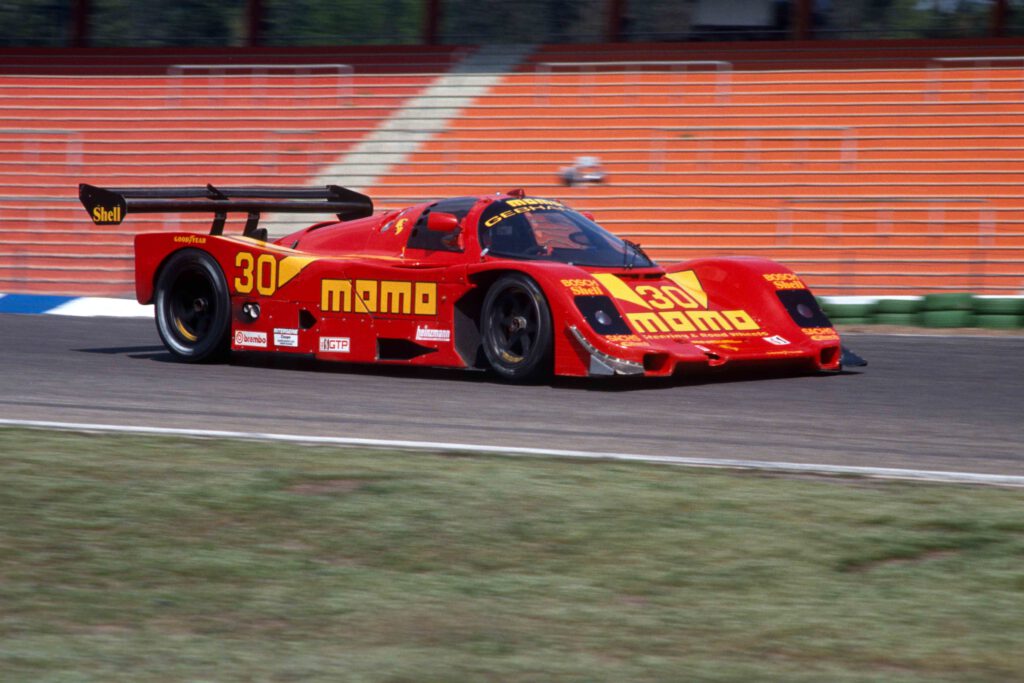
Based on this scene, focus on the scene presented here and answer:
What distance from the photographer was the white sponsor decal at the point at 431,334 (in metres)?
8.64

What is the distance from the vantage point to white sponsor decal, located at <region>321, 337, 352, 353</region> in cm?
912

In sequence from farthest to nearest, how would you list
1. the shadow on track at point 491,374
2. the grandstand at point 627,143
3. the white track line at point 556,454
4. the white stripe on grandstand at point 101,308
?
the grandstand at point 627,143 → the white stripe on grandstand at point 101,308 → the shadow on track at point 491,374 → the white track line at point 556,454

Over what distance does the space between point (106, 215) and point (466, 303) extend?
113 inches

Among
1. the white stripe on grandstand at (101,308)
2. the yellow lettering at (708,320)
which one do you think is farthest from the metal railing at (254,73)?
the yellow lettering at (708,320)

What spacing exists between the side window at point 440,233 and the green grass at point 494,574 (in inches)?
143

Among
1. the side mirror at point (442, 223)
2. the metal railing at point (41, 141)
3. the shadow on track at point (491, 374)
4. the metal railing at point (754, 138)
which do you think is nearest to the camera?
the shadow on track at point (491, 374)

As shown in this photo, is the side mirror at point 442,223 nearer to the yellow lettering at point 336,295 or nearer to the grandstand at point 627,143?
the yellow lettering at point 336,295

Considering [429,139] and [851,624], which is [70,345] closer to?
[851,624]

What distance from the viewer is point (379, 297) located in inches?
351

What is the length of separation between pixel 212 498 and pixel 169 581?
2.96 feet

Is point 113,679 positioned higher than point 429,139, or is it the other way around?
point 429,139

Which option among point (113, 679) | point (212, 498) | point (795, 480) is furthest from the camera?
point (795, 480)

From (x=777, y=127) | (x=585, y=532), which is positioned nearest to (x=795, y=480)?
(x=585, y=532)

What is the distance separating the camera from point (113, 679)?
125 inches
